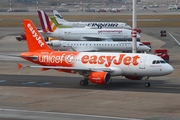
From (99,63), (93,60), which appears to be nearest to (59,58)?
(93,60)

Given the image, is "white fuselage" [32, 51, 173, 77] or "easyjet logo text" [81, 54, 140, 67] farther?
"easyjet logo text" [81, 54, 140, 67]

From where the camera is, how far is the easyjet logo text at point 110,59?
55188 mm

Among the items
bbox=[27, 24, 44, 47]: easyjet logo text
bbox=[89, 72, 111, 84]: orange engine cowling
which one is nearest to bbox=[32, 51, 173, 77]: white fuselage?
bbox=[89, 72, 111, 84]: orange engine cowling

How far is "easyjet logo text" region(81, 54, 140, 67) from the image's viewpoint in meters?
55.2

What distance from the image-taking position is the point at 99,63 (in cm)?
5659

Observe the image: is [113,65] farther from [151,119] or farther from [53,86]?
[151,119]

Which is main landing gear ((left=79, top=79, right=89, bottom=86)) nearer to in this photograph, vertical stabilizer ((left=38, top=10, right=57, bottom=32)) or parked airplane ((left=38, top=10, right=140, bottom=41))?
parked airplane ((left=38, top=10, right=140, bottom=41))

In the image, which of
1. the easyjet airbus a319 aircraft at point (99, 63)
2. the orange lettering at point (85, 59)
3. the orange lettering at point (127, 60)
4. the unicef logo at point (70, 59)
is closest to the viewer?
the easyjet airbus a319 aircraft at point (99, 63)

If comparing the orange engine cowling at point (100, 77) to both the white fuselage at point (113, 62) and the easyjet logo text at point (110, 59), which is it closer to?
the white fuselage at point (113, 62)

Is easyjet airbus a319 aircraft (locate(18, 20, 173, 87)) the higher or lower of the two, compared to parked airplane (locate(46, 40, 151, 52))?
higher

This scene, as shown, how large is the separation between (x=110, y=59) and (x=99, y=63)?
4.24ft

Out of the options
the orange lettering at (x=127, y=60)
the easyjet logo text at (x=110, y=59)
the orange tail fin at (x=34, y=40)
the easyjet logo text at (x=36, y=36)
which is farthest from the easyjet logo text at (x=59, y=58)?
the orange lettering at (x=127, y=60)

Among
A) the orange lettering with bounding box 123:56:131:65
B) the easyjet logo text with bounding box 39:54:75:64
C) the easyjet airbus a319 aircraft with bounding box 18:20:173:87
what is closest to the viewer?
the easyjet airbus a319 aircraft with bounding box 18:20:173:87

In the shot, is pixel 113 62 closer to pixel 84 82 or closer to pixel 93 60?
pixel 93 60
